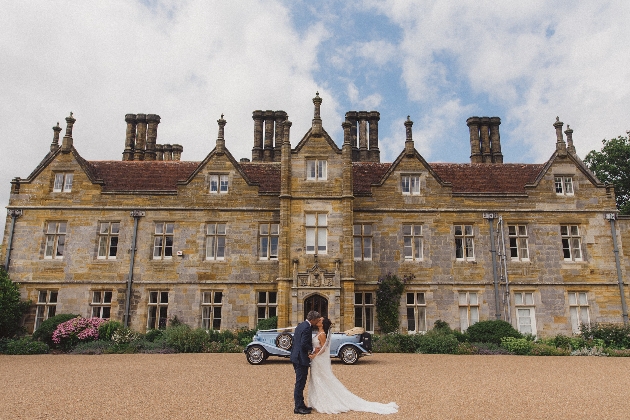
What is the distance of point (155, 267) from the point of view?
866 inches

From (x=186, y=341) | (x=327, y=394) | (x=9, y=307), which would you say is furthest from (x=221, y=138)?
(x=327, y=394)

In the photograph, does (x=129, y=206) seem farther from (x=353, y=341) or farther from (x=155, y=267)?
(x=353, y=341)

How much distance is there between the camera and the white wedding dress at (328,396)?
26.4ft

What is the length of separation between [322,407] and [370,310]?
13863 mm

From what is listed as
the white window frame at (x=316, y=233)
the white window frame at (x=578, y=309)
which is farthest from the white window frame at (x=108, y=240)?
the white window frame at (x=578, y=309)

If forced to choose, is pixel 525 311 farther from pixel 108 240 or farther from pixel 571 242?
pixel 108 240

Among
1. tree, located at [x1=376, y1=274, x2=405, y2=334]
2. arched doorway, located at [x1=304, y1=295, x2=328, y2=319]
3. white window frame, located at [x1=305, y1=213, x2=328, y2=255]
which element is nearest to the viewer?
arched doorway, located at [x1=304, y1=295, x2=328, y2=319]

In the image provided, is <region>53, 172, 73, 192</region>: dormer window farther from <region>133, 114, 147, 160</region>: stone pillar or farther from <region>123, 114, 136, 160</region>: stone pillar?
<region>133, 114, 147, 160</region>: stone pillar

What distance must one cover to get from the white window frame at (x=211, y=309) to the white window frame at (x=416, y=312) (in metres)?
8.87

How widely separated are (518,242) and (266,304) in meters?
12.7

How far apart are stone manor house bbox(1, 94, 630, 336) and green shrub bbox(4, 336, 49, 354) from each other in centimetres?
346

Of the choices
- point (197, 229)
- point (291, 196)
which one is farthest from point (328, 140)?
point (197, 229)

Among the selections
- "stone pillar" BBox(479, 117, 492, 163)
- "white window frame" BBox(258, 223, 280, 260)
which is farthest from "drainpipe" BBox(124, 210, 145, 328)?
"stone pillar" BBox(479, 117, 492, 163)

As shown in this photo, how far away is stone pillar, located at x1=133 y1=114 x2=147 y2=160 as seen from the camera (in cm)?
2761
